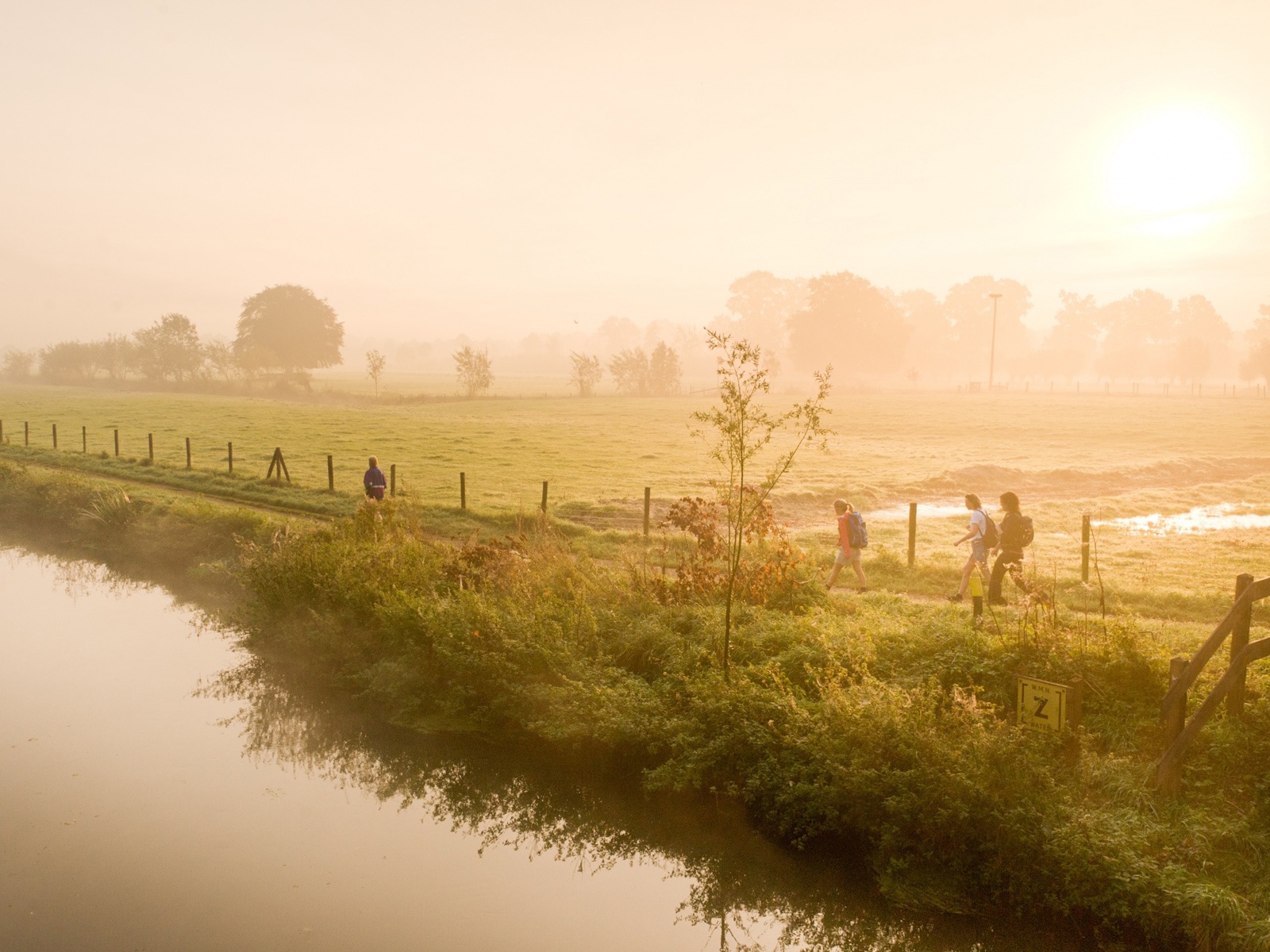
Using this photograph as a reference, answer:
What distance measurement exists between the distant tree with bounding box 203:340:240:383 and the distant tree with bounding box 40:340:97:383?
81.8 feet

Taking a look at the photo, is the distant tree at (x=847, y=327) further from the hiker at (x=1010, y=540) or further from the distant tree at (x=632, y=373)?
the hiker at (x=1010, y=540)

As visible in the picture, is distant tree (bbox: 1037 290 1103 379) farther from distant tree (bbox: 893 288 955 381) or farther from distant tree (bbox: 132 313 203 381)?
distant tree (bbox: 132 313 203 381)

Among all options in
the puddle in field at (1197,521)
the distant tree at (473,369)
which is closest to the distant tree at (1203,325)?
the distant tree at (473,369)

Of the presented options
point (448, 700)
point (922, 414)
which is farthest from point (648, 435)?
point (448, 700)

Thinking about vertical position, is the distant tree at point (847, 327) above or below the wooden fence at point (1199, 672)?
above

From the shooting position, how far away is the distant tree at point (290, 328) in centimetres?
10981

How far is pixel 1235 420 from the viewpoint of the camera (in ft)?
211

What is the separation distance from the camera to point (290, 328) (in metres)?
110

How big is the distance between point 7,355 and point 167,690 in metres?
157

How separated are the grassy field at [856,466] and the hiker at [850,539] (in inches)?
45.1

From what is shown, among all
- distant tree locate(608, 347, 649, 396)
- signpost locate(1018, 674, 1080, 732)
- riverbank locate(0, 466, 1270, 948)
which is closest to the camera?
riverbank locate(0, 466, 1270, 948)

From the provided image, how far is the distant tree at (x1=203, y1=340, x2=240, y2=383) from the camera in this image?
4365 inches

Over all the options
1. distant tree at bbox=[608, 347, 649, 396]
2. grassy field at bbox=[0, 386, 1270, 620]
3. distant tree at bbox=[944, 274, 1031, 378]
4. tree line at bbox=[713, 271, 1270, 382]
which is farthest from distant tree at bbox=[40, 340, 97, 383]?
distant tree at bbox=[944, 274, 1031, 378]

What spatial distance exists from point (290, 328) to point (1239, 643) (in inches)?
4477
